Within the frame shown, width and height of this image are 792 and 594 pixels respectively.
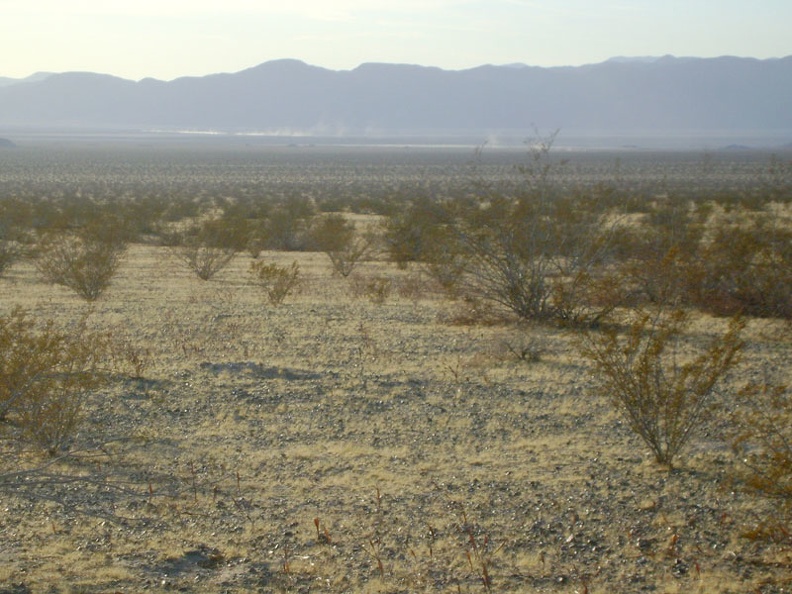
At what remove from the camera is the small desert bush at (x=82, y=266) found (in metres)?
16.7

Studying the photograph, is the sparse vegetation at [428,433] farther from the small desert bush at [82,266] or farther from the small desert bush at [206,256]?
the small desert bush at [206,256]

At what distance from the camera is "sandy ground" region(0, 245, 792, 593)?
5.81 m

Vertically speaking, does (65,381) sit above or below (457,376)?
above

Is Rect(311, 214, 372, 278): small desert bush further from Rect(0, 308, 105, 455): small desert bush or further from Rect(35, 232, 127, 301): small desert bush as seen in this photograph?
Rect(0, 308, 105, 455): small desert bush

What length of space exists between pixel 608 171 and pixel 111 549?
2813 inches

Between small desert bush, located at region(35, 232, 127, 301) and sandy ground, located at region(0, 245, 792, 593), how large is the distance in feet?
16.4

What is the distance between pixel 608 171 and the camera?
7431cm

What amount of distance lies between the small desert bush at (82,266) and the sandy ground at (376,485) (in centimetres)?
499

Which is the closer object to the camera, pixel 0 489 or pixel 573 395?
pixel 0 489

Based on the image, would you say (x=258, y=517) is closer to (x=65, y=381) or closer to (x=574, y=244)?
(x=65, y=381)

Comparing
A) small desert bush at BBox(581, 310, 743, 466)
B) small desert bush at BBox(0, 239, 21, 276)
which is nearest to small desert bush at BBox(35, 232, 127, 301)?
small desert bush at BBox(0, 239, 21, 276)

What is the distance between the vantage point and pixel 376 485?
726 centimetres

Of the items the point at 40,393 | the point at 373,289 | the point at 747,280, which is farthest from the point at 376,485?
the point at 373,289

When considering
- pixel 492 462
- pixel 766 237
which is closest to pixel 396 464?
pixel 492 462
